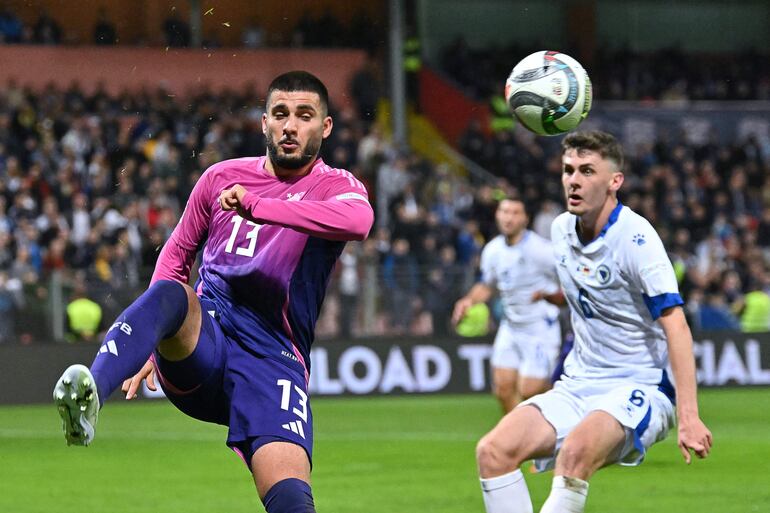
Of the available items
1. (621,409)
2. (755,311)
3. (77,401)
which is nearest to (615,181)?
(621,409)

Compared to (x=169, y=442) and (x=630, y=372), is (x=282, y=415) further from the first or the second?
(x=169, y=442)

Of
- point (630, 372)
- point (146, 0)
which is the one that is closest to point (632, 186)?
point (146, 0)

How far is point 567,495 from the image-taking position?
20.5 ft

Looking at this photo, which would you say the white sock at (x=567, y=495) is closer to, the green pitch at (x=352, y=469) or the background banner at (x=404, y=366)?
the green pitch at (x=352, y=469)

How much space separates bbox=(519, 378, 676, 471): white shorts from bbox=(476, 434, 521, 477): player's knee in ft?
0.80

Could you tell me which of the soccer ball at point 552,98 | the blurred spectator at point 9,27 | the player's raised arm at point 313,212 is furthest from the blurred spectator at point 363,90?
the player's raised arm at point 313,212

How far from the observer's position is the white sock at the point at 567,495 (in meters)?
6.22

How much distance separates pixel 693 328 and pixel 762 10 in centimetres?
1946

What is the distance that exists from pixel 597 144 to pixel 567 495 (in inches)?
66.6

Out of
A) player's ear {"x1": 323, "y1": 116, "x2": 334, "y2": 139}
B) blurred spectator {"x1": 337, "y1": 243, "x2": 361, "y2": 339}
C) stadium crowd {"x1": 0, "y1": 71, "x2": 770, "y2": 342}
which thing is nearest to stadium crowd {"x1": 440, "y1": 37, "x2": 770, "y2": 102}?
stadium crowd {"x1": 0, "y1": 71, "x2": 770, "y2": 342}

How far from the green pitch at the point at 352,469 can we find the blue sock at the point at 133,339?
3985 millimetres

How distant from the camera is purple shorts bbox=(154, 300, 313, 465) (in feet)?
18.2

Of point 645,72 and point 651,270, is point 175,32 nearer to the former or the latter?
point 645,72

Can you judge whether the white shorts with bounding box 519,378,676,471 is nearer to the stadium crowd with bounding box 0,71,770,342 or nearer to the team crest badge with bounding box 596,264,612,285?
the team crest badge with bounding box 596,264,612,285
